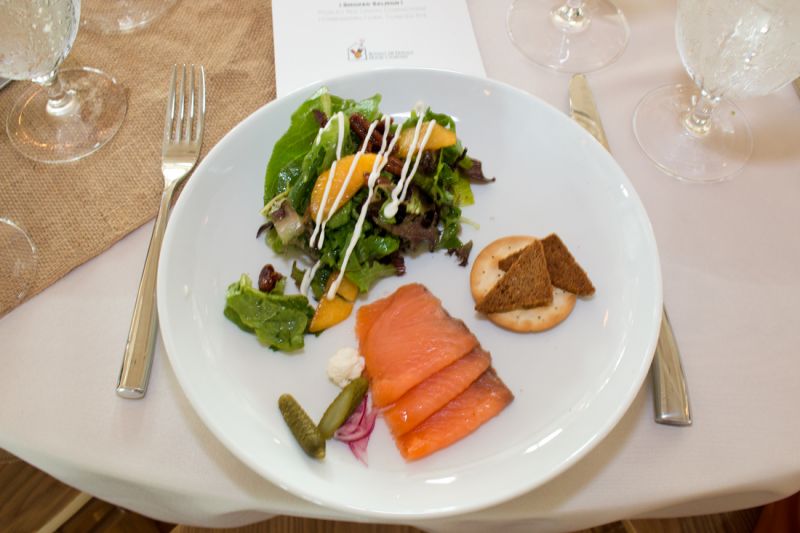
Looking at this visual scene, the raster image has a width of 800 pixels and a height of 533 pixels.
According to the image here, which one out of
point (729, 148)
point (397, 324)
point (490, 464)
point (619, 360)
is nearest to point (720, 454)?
point (619, 360)

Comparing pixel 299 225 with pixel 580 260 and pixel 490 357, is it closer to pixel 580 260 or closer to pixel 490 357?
pixel 490 357

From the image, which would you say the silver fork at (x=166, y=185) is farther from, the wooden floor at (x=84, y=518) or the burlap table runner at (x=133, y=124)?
the wooden floor at (x=84, y=518)

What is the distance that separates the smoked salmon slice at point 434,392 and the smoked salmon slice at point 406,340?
0.01 m

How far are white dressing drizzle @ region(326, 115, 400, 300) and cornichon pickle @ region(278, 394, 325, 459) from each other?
0.71ft

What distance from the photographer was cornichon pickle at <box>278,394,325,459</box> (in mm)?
933

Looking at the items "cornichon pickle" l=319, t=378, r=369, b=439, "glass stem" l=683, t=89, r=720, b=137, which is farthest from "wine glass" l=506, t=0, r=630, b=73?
"cornichon pickle" l=319, t=378, r=369, b=439

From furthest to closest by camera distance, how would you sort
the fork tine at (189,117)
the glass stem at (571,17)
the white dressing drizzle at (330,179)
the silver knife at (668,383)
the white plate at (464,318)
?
1. the glass stem at (571,17)
2. the fork tine at (189,117)
3. the white dressing drizzle at (330,179)
4. the silver knife at (668,383)
5. the white plate at (464,318)

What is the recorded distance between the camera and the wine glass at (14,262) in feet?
3.72

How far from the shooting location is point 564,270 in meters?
1.13

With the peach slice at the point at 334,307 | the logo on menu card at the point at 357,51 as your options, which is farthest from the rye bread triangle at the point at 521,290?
the logo on menu card at the point at 357,51

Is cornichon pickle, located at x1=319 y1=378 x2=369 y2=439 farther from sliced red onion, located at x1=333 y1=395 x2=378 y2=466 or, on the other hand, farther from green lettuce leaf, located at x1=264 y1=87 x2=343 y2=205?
green lettuce leaf, located at x1=264 y1=87 x2=343 y2=205

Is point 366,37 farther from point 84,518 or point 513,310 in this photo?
point 84,518

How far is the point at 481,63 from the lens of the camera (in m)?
1.49

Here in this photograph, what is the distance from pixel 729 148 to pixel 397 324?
0.89 m
